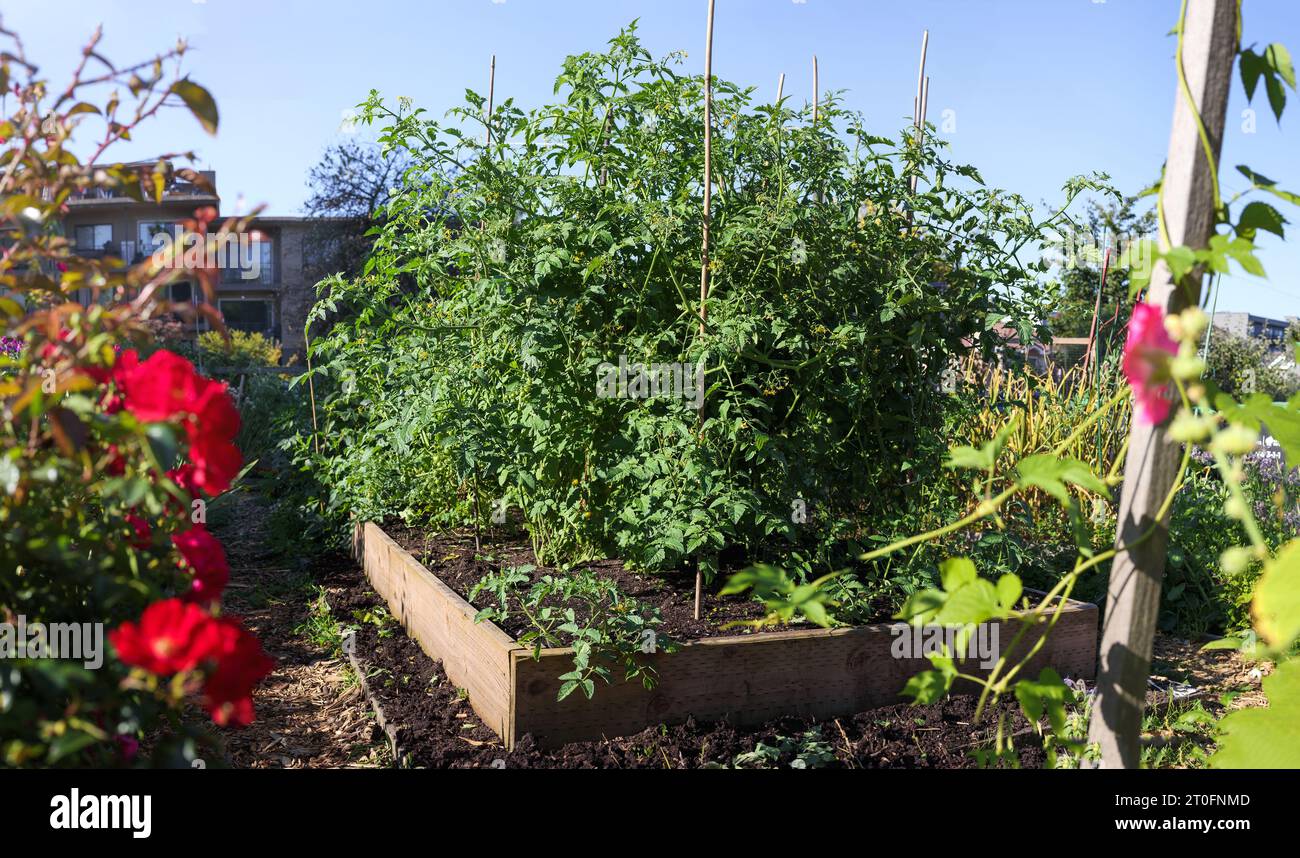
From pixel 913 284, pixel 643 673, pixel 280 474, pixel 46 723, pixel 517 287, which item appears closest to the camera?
pixel 46 723

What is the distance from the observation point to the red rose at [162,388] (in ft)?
4.36

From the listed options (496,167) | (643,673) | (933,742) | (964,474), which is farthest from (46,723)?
(964,474)

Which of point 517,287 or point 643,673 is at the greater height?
point 517,287

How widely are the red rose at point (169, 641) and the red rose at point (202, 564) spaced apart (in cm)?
25

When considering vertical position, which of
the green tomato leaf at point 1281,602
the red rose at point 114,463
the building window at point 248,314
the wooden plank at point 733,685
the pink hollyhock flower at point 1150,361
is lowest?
the wooden plank at point 733,685

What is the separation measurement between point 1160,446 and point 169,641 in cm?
146

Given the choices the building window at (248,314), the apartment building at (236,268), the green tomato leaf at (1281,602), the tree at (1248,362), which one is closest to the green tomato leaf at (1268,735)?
the green tomato leaf at (1281,602)

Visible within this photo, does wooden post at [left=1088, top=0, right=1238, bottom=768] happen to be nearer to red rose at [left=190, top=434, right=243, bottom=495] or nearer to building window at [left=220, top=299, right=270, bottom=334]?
red rose at [left=190, top=434, right=243, bottom=495]

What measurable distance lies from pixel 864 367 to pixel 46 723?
2.69m

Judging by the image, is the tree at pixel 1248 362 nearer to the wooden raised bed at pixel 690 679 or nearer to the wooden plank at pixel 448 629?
the wooden raised bed at pixel 690 679

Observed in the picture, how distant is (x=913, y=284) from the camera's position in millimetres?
3207

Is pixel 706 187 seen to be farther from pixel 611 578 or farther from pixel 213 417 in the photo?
pixel 213 417

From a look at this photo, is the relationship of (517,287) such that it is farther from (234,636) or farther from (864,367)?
(234,636)
